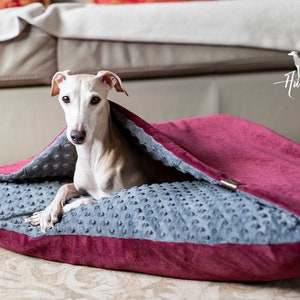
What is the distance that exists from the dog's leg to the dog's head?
177mm

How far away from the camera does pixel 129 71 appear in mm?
1615

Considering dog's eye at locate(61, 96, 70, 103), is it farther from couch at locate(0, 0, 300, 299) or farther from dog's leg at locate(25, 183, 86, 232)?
couch at locate(0, 0, 300, 299)

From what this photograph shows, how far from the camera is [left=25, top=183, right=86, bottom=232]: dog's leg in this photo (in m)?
1.09

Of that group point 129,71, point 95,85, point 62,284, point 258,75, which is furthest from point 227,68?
point 62,284

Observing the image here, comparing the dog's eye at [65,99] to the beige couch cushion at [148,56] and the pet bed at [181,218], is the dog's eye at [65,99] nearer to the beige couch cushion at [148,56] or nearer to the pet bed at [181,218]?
the pet bed at [181,218]

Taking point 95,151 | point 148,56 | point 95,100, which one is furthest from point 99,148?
point 148,56

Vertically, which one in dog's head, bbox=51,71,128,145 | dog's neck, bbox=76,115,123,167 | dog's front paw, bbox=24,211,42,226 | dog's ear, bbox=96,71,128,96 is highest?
dog's ear, bbox=96,71,128,96

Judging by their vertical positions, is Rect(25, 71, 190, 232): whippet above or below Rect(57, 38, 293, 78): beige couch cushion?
below

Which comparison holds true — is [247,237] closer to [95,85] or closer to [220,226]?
[220,226]

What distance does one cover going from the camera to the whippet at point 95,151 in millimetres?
1088

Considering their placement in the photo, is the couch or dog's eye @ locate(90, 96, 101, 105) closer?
dog's eye @ locate(90, 96, 101, 105)

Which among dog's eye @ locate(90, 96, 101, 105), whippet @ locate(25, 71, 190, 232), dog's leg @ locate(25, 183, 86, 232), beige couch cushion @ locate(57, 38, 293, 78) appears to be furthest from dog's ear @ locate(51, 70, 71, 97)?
beige couch cushion @ locate(57, 38, 293, 78)

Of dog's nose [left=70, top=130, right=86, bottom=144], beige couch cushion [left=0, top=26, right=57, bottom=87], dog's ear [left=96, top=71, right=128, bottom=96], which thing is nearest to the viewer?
dog's nose [left=70, top=130, right=86, bottom=144]

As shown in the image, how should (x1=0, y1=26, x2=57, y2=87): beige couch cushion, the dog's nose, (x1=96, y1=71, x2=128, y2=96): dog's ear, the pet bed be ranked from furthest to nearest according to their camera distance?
(x1=0, y1=26, x2=57, y2=87): beige couch cushion < (x1=96, y1=71, x2=128, y2=96): dog's ear < the dog's nose < the pet bed
